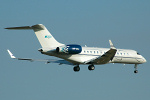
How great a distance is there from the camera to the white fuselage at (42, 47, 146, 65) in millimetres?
46403

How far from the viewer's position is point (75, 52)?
45.8 metres

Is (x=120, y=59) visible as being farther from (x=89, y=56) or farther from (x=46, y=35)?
(x=46, y=35)

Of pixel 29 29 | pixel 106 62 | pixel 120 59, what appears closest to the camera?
pixel 29 29

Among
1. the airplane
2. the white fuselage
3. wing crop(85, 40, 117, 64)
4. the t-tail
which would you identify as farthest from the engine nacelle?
wing crop(85, 40, 117, 64)

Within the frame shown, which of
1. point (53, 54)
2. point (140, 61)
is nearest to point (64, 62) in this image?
point (53, 54)

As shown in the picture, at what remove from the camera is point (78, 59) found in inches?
1847

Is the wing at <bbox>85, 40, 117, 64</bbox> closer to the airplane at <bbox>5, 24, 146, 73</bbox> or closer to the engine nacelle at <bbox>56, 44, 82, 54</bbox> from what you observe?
the airplane at <bbox>5, 24, 146, 73</bbox>

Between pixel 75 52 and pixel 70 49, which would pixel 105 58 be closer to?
pixel 75 52

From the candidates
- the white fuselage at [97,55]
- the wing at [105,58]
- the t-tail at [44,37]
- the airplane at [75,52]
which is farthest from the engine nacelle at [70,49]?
the wing at [105,58]

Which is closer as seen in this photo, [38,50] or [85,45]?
[38,50]

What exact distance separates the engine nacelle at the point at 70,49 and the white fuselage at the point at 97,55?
65cm

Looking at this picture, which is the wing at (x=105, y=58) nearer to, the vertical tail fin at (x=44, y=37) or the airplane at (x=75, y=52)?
the airplane at (x=75, y=52)

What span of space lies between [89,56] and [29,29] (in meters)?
8.32

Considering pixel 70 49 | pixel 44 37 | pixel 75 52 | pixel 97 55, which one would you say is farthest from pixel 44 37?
pixel 97 55
